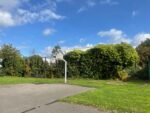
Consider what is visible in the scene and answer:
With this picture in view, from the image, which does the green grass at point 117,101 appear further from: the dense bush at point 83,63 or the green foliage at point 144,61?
the green foliage at point 144,61

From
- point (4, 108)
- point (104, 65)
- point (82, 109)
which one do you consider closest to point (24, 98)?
point (4, 108)

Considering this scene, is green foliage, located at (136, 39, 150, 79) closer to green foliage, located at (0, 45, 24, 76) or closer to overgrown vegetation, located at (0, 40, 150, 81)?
overgrown vegetation, located at (0, 40, 150, 81)

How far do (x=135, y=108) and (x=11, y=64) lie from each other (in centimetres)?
1883

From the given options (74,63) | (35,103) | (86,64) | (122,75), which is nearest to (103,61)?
(86,64)

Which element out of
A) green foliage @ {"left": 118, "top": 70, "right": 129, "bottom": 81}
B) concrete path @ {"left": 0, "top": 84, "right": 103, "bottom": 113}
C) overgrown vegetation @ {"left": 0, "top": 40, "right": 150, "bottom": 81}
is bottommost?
concrete path @ {"left": 0, "top": 84, "right": 103, "bottom": 113}

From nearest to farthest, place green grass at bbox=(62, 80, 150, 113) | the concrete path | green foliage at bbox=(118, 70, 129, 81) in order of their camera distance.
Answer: the concrete path < green grass at bbox=(62, 80, 150, 113) < green foliage at bbox=(118, 70, 129, 81)

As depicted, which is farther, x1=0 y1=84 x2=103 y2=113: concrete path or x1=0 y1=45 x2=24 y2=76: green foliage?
x1=0 y1=45 x2=24 y2=76: green foliage

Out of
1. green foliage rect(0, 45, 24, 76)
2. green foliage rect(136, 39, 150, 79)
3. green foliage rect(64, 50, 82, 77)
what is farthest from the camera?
green foliage rect(0, 45, 24, 76)

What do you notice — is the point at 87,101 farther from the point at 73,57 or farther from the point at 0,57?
the point at 0,57

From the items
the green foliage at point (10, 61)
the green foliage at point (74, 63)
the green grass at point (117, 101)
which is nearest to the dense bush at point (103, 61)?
the green foliage at point (74, 63)

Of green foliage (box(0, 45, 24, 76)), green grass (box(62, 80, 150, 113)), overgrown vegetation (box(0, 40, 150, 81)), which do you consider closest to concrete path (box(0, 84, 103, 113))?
green grass (box(62, 80, 150, 113))

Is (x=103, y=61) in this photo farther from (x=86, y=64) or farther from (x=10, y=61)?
(x=10, y=61)

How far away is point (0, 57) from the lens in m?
28.6

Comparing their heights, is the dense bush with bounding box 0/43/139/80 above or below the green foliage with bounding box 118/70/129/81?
above
